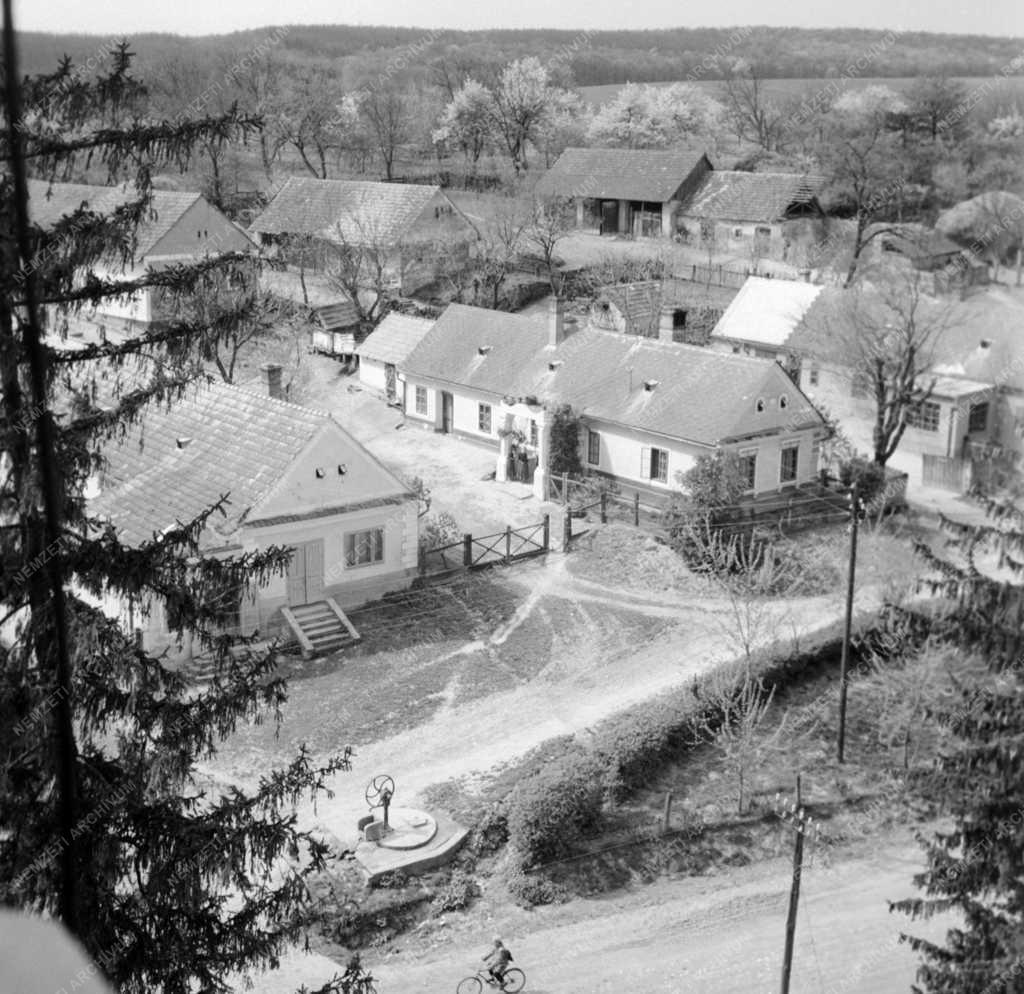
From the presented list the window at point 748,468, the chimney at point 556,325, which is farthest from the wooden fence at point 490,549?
the chimney at point 556,325

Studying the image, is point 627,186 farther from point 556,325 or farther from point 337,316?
point 556,325

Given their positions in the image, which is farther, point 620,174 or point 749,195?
point 620,174

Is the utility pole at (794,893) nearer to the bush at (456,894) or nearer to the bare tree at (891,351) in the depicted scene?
the bush at (456,894)

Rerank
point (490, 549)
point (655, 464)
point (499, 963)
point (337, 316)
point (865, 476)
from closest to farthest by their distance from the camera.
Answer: point (499, 963) < point (490, 549) < point (865, 476) < point (655, 464) < point (337, 316)

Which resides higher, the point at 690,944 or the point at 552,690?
the point at 552,690

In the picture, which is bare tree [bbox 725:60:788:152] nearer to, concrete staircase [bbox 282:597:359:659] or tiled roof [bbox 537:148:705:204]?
tiled roof [bbox 537:148:705:204]

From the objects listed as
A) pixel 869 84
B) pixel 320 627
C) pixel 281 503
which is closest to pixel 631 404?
pixel 281 503

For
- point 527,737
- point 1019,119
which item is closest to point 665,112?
point 1019,119

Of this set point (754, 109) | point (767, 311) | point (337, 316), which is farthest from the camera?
point (754, 109)
